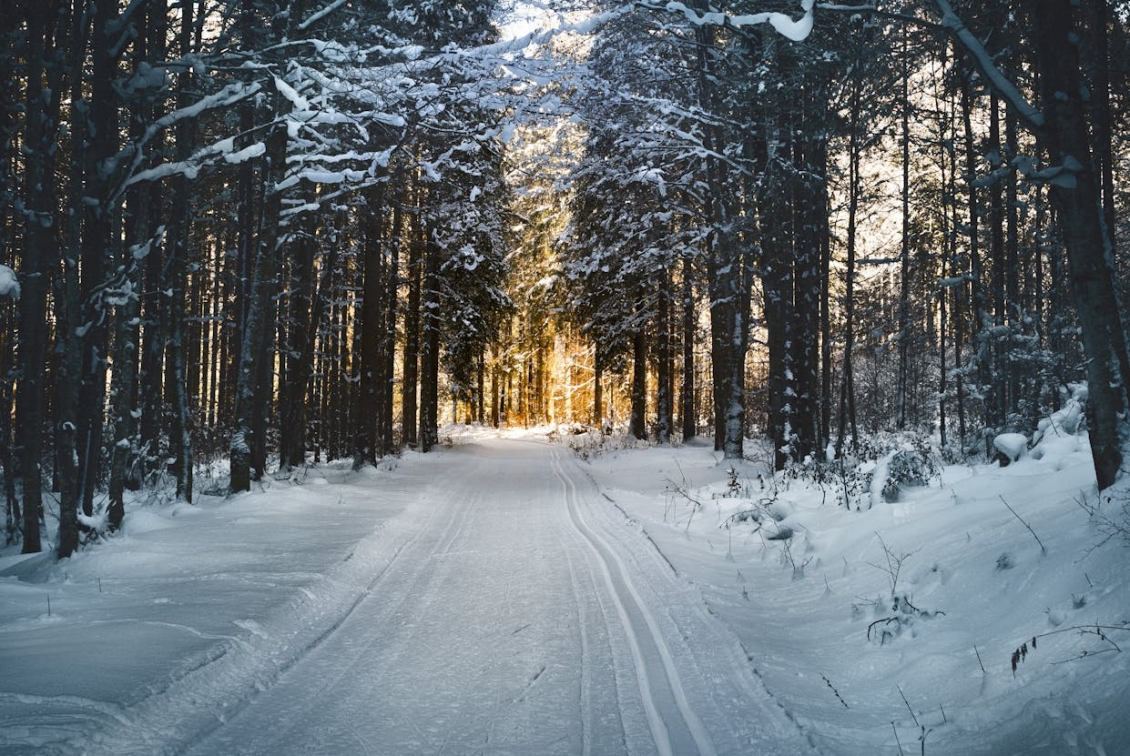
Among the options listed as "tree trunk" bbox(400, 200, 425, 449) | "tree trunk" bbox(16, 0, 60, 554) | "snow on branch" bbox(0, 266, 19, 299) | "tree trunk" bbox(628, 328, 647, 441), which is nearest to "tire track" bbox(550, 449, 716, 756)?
"snow on branch" bbox(0, 266, 19, 299)

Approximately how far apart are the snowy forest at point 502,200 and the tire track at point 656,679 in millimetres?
3573

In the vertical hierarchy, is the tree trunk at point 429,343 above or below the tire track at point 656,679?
above

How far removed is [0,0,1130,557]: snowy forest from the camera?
6902 mm

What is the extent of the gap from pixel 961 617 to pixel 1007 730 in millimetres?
1431

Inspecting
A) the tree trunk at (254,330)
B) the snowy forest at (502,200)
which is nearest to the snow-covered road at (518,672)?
the snowy forest at (502,200)

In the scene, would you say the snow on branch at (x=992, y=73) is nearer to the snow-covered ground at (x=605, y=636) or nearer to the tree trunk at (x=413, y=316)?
the snow-covered ground at (x=605, y=636)

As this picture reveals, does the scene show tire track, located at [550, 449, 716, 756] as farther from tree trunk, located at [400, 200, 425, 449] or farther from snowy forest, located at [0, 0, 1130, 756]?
tree trunk, located at [400, 200, 425, 449]

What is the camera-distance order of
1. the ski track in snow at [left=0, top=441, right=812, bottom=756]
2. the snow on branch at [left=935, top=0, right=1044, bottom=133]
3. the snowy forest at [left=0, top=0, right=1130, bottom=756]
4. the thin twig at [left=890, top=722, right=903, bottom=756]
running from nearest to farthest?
the thin twig at [left=890, top=722, right=903, bottom=756] → the ski track in snow at [left=0, top=441, right=812, bottom=756] → the snowy forest at [left=0, top=0, right=1130, bottom=756] → the snow on branch at [left=935, top=0, right=1044, bottom=133]

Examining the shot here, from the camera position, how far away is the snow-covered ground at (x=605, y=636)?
3.48 metres

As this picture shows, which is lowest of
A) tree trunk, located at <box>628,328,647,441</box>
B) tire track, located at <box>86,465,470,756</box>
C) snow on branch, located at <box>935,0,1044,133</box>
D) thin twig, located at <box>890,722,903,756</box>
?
thin twig, located at <box>890,722,903,756</box>

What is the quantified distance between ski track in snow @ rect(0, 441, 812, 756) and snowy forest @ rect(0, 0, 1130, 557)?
3418 mm

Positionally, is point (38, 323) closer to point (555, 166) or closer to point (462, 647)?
point (462, 647)

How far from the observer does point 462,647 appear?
4859 mm

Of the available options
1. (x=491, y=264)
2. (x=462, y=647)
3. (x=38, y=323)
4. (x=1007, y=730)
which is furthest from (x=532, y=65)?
(x=491, y=264)
